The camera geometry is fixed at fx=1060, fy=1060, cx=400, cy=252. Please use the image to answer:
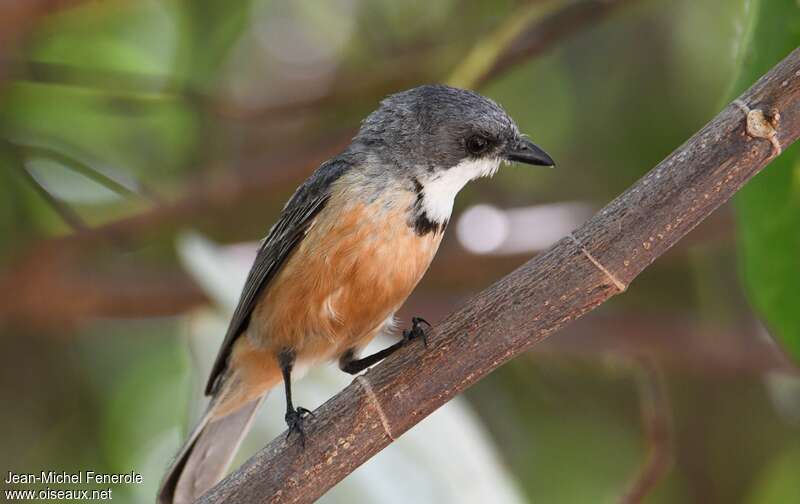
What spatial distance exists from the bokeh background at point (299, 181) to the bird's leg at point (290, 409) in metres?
0.37

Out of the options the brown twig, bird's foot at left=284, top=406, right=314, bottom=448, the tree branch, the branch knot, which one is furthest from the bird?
the branch knot

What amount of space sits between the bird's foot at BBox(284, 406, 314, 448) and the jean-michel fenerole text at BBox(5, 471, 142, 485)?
131 centimetres

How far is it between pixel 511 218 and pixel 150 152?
5.82ft

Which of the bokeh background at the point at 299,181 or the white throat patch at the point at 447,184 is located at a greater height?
the bokeh background at the point at 299,181

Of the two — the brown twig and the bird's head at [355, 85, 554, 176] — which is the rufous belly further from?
the brown twig

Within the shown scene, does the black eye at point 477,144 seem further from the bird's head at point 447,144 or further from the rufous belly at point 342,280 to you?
the rufous belly at point 342,280

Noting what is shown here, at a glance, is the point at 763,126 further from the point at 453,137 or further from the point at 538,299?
the point at 453,137

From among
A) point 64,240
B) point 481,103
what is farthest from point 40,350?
point 481,103

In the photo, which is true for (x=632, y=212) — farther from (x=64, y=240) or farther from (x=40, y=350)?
(x=40, y=350)

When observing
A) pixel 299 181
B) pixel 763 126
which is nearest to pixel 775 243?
pixel 763 126

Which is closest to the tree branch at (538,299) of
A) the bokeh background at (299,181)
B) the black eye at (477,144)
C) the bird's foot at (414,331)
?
the bird's foot at (414,331)

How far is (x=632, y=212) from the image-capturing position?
212cm

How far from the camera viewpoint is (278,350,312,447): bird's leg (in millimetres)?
2425

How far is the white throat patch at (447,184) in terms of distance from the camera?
3027mm
